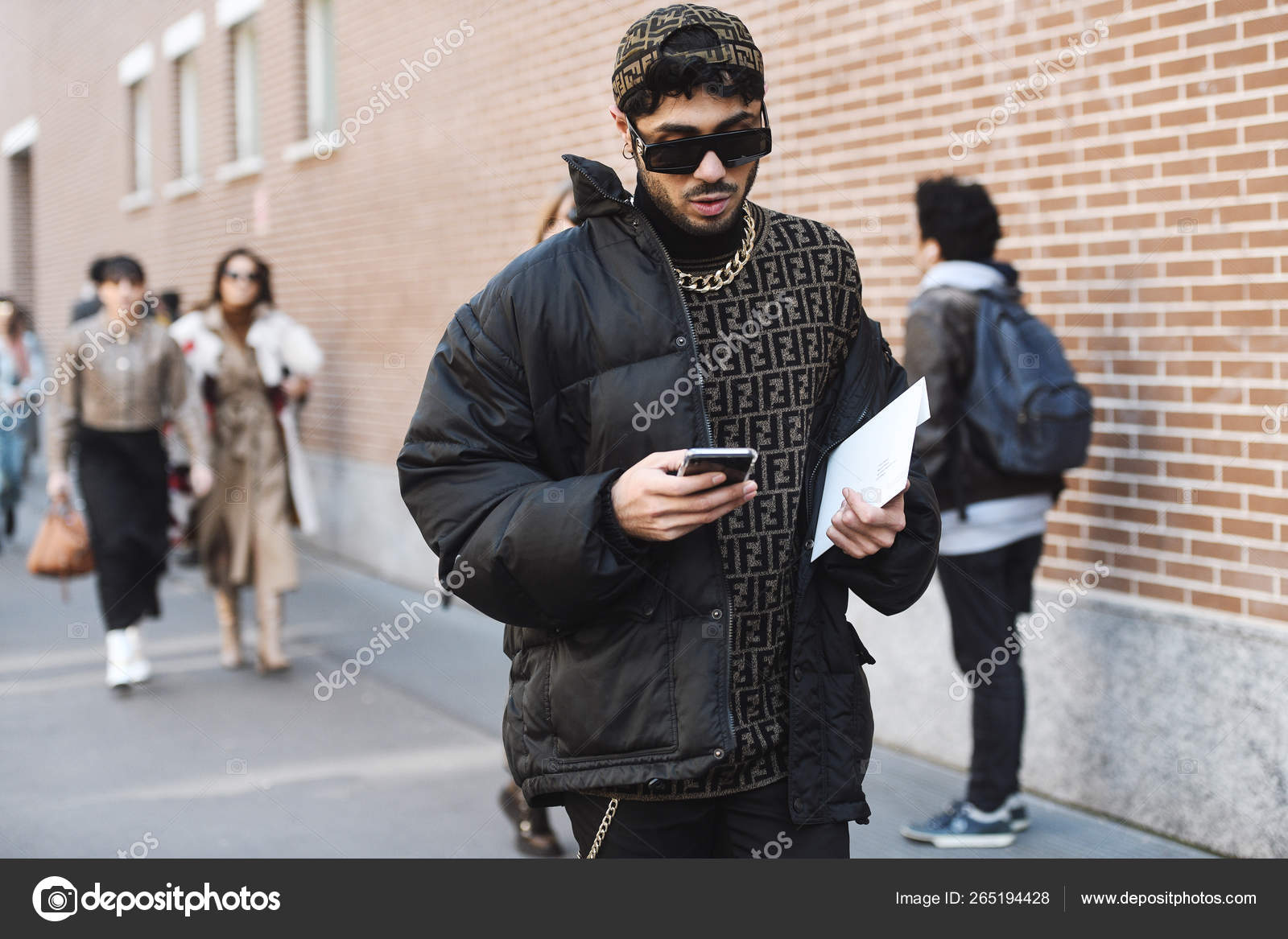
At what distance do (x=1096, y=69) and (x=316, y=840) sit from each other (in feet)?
13.0

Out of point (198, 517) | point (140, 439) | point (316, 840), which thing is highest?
point (140, 439)

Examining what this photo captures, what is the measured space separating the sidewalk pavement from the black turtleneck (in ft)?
9.25

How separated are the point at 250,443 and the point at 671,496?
245 inches

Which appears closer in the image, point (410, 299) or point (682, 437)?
point (682, 437)

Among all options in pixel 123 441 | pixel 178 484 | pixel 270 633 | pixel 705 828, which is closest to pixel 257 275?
pixel 123 441

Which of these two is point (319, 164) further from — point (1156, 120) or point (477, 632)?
point (1156, 120)

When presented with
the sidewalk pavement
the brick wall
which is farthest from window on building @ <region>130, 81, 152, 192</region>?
the sidewalk pavement

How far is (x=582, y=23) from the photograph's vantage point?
827 centimetres

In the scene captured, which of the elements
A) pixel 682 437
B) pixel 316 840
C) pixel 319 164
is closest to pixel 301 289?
pixel 319 164

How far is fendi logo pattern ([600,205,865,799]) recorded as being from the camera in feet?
7.75

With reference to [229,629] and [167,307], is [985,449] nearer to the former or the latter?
[229,629]

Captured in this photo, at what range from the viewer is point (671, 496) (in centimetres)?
210

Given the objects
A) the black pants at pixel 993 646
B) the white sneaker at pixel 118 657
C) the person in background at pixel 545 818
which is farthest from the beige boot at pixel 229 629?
the black pants at pixel 993 646

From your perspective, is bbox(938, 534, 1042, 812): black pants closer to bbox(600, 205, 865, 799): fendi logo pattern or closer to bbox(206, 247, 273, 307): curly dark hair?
bbox(600, 205, 865, 799): fendi logo pattern
